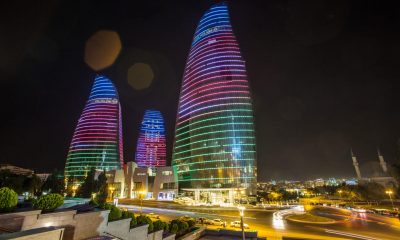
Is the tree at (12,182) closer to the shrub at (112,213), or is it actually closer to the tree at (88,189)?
the tree at (88,189)

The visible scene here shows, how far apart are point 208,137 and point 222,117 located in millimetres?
13933

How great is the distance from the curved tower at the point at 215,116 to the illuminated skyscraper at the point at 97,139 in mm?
46747

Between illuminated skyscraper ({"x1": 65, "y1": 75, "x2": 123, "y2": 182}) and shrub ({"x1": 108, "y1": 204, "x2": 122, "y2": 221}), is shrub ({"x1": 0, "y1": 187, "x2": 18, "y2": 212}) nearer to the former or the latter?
shrub ({"x1": 108, "y1": 204, "x2": 122, "y2": 221})

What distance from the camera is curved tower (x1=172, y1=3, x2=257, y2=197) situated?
10575 centimetres

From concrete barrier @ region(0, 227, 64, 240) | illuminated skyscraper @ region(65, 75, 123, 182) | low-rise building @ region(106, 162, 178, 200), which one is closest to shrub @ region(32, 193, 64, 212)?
concrete barrier @ region(0, 227, 64, 240)

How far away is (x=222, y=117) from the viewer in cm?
11356

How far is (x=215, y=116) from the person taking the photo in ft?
380

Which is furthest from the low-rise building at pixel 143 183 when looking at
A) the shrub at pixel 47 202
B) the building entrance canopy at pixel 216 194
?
the shrub at pixel 47 202

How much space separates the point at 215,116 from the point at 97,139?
87.4m

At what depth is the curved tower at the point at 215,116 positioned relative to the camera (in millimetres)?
105750

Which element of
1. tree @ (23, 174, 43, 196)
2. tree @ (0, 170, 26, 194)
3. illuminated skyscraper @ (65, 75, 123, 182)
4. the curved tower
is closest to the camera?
tree @ (0, 170, 26, 194)

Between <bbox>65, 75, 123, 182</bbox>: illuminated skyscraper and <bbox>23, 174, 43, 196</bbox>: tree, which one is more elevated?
<bbox>65, 75, 123, 182</bbox>: illuminated skyscraper

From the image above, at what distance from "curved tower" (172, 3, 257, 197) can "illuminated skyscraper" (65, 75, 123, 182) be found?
153 ft

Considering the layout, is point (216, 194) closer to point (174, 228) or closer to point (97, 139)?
point (174, 228)
